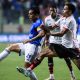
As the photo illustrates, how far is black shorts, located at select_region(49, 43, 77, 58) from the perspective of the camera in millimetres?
11031

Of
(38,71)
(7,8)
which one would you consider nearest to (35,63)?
(38,71)

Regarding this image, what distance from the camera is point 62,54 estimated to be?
36.2 ft

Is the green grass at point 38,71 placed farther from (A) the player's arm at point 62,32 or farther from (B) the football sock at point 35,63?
(A) the player's arm at point 62,32

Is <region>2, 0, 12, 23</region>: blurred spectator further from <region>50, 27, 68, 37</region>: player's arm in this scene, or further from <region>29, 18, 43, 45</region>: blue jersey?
<region>50, 27, 68, 37</region>: player's arm

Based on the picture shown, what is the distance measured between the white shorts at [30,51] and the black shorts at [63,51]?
0.39m

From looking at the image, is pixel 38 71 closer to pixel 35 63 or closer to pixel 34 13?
pixel 35 63

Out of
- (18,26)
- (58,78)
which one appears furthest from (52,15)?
(18,26)

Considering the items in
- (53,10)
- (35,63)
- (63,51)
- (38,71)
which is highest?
(53,10)

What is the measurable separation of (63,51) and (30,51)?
0.77 meters

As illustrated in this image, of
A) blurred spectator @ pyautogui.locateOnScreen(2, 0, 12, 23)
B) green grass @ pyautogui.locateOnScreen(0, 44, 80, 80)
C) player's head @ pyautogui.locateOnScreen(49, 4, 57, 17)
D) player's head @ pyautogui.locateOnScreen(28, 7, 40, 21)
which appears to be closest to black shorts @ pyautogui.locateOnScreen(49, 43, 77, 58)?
player's head @ pyautogui.locateOnScreen(28, 7, 40, 21)

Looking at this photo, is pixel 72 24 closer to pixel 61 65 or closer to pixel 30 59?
pixel 30 59

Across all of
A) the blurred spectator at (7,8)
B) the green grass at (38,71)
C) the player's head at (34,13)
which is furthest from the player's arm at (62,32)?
the blurred spectator at (7,8)

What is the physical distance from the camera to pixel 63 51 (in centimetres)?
1104

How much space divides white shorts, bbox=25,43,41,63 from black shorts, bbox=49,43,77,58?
386 millimetres
